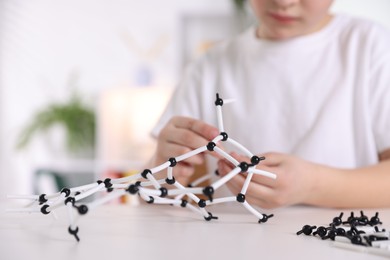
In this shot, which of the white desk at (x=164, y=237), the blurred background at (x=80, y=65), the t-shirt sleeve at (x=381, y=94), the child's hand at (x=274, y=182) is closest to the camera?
the white desk at (x=164, y=237)

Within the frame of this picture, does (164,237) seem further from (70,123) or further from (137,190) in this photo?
(70,123)

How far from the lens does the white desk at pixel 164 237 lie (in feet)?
1.19

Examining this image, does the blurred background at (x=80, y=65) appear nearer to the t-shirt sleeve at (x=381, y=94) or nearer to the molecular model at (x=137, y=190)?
the t-shirt sleeve at (x=381, y=94)

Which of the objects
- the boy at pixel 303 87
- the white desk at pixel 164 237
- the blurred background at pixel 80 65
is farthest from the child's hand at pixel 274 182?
the blurred background at pixel 80 65

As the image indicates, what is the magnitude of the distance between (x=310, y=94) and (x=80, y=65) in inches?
125

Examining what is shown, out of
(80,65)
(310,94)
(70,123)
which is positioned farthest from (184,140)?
(80,65)

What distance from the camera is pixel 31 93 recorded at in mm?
3961

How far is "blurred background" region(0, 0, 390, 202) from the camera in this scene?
370 centimetres

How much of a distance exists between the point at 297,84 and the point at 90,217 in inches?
20.7

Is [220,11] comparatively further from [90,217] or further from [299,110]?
[90,217]

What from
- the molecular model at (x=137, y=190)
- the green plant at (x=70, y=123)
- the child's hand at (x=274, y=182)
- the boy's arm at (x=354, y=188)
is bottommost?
the green plant at (x=70, y=123)

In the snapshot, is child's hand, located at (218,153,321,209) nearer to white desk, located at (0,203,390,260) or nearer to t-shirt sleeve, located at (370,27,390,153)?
white desk, located at (0,203,390,260)

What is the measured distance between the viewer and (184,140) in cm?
64

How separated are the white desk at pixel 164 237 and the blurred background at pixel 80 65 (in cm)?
296
